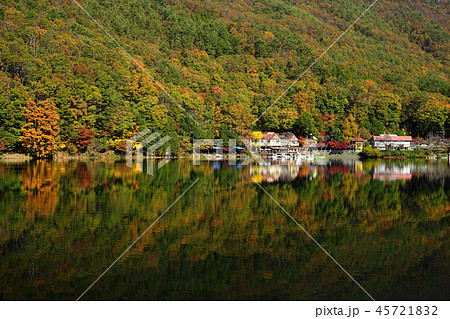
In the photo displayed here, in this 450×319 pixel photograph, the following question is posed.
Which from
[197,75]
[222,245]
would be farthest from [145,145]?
[222,245]

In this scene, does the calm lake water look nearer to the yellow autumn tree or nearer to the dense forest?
the dense forest

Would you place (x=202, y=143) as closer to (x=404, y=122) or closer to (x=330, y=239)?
(x=404, y=122)

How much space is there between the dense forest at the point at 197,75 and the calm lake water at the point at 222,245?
28623mm

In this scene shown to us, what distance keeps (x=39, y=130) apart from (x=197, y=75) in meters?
30.6

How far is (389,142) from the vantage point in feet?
226

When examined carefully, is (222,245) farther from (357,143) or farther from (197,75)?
(357,143)

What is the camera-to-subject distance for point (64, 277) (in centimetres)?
805

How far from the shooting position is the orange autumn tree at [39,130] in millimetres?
41469

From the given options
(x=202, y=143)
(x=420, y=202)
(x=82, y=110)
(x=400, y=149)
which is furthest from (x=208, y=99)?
(x=420, y=202)

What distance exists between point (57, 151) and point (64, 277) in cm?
3799

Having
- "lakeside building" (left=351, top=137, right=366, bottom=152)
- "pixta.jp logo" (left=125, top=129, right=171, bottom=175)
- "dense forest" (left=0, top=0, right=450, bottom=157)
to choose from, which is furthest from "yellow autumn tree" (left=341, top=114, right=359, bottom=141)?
"pixta.jp logo" (left=125, top=129, right=171, bottom=175)

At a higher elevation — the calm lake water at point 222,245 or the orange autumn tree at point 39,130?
the orange autumn tree at point 39,130

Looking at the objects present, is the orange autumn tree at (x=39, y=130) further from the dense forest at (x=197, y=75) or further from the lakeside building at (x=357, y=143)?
the lakeside building at (x=357, y=143)

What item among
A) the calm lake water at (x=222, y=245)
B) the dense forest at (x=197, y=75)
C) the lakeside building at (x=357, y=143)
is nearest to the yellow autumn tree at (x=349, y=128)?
the dense forest at (x=197, y=75)
